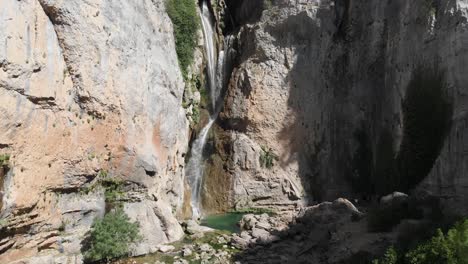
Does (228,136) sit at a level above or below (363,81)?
below

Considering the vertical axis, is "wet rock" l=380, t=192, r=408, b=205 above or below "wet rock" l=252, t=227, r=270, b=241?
above

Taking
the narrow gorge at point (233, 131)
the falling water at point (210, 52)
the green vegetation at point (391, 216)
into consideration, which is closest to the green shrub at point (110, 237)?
the narrow gorge at point (233, 131)

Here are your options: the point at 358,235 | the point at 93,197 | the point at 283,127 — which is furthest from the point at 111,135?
the point at 283,127

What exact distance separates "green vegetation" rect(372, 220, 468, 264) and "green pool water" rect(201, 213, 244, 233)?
979 centimetres

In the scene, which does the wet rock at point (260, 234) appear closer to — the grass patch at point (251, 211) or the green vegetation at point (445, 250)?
the grass patch at point (251, 211)

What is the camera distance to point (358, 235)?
1388 centimetres

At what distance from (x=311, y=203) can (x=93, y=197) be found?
41.5 ft

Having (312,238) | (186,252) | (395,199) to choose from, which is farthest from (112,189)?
(395,199)

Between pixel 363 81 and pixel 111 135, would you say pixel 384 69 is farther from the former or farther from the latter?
pixel 111 135

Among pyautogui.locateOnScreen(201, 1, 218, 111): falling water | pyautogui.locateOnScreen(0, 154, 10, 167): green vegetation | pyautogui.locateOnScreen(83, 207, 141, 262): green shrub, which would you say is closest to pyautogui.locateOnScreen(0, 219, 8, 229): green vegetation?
pyautogui.locateOnScreen(0, 154, 10, 167): green vegetation

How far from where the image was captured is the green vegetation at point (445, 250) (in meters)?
8.11

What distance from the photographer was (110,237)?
1318 centimetres

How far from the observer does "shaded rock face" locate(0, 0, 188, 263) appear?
455 inches

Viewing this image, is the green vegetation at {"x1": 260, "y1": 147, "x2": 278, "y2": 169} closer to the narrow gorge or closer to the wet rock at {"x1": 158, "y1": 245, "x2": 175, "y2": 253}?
the narrow gorge
